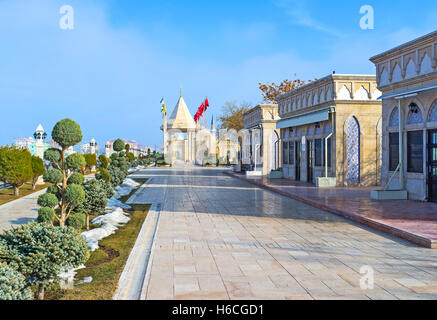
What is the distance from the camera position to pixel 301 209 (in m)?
12.5

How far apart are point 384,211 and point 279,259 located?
17.0 ft

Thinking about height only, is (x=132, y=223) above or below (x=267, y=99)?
below

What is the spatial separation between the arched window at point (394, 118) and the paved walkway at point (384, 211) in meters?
2.43

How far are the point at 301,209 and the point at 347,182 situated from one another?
605 centimetres

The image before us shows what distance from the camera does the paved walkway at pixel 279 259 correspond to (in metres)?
5.10

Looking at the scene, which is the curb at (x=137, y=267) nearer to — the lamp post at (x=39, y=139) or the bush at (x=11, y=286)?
the bush at (x=11, y=286)

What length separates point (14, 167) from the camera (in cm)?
1744

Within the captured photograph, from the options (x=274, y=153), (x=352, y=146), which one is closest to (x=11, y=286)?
(x=352, y=146)

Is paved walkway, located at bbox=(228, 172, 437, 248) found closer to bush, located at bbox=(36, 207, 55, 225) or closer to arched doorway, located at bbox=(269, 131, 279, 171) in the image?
bush, located at bbox=(36, 207, 55, 225)

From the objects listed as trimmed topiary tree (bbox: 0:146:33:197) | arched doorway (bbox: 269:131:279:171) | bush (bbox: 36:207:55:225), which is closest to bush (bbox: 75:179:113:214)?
bush (bbox: 36:207:55:225)

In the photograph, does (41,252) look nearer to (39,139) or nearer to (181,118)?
(39,139)

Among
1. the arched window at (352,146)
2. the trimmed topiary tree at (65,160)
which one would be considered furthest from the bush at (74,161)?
the arched window at (352,146)
